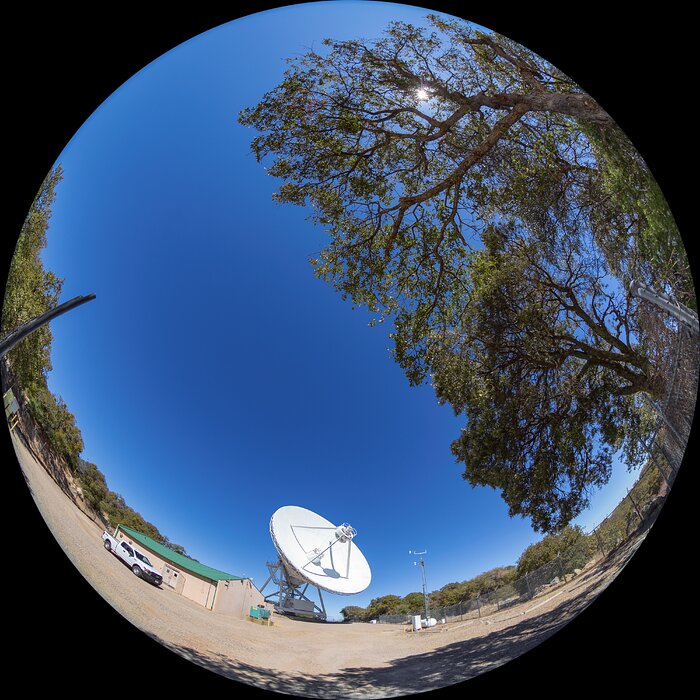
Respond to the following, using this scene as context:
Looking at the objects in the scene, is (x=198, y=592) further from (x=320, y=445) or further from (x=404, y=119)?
(x=404, y=119)

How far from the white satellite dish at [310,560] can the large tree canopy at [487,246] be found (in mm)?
2160

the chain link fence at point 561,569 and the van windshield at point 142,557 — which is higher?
the chain link fence at point 561,569

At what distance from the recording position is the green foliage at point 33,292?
813 centimetres

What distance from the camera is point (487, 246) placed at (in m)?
7.39

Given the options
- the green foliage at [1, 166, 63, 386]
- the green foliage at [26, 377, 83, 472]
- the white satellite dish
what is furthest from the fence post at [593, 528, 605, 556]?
the green foliage at [1, 166, 63, 386]

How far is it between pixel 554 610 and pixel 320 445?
4.65m

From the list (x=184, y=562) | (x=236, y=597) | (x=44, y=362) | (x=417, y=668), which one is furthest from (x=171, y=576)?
(x=44, y=362)

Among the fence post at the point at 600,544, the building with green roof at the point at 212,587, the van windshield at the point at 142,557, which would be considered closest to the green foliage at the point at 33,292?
the van windshield at the point at 142,557

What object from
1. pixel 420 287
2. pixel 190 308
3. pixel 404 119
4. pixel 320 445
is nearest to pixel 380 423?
pixel 320 445

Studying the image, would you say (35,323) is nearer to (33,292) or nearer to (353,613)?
(33,292)

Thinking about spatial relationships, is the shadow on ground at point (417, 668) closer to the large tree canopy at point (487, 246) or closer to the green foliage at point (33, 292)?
the large tree canopy at point (487, 246)

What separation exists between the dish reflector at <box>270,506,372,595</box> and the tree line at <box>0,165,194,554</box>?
5.95 ft

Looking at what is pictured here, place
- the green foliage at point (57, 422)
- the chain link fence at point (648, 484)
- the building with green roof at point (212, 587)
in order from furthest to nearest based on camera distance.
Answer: the green foliage at point (57, 422) < the chain link fence at point (648, 484) < the building with green roof at point (212, 587)

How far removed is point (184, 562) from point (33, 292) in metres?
5.20
